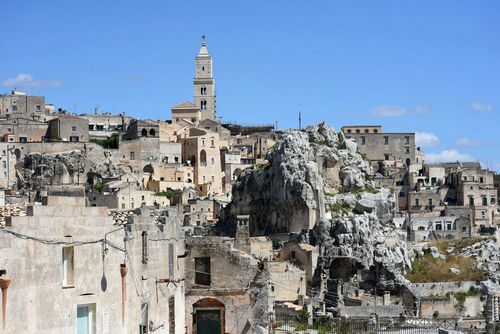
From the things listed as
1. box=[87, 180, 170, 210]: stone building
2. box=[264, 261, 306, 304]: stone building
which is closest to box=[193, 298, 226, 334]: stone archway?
box=[264, 261, 306, 304]: stone building

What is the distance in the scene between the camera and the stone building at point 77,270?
574 inches

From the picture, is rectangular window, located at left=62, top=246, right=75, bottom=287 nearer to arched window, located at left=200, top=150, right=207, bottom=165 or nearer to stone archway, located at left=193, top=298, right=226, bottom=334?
stone archway, located at left=193, top=298, right=226, bottom=334

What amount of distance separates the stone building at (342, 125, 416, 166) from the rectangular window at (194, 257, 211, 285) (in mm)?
78482

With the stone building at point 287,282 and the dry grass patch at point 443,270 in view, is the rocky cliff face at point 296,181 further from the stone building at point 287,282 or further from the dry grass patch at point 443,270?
the stone building at point 287,282

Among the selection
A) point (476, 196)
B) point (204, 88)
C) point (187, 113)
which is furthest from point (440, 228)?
point (204, 88)

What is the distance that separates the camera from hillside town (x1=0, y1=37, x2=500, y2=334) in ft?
55.0

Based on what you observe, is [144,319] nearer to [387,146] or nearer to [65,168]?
[65,168]

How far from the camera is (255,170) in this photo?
81500mm

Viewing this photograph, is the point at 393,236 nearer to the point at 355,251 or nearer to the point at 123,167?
the point at 355,251

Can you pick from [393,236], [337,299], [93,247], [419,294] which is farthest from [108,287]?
[393,236]

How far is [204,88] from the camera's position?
131750 millimetres

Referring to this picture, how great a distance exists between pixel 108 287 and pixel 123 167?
82.5 meters

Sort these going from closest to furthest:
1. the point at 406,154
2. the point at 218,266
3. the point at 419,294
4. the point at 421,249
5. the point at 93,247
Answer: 1. the point at 93,247
2. the point at 218,266
3. the point at 419,294
4. the point at 421,249
5. the point at 406,154

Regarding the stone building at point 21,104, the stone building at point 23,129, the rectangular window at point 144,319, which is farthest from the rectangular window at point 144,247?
the stone building at point 21,104
